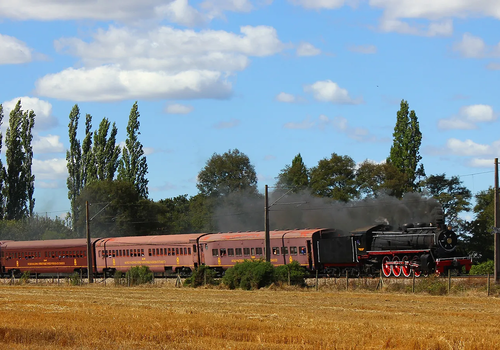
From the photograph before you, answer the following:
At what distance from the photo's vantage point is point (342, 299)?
3148 centimetres

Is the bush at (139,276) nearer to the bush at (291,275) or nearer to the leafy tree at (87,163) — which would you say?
the bush at (291,275)

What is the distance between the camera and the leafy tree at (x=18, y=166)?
8519 cm

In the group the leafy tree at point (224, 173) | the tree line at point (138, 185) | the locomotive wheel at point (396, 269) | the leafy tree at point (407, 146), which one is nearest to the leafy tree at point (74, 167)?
the tree line at point (138, 185)

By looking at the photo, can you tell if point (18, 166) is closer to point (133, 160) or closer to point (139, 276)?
point (133, 160)

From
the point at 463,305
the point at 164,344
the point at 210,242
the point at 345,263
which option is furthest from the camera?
the point at 210,242

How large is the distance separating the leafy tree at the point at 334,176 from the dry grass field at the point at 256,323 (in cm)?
5074

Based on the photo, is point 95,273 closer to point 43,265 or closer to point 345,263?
point 43,265

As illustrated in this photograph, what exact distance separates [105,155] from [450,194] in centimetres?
4092

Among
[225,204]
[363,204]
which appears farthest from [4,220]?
[363,204]

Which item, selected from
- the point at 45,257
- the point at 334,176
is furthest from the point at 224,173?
the point at 45,257

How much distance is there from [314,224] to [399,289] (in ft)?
103

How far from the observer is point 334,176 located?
86.0 metres

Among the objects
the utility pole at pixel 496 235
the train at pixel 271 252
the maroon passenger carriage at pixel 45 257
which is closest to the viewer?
the utility pole at pixel 496 235

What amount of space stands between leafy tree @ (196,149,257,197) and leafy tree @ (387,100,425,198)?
2598cm
